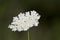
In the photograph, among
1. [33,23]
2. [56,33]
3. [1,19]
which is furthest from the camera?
[1,19]

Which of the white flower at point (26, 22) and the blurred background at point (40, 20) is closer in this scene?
the white flower at point (26, 22)

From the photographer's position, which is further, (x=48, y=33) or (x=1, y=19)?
(x=1, y=19)

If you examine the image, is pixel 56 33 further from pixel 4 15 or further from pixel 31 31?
pixel 4 15

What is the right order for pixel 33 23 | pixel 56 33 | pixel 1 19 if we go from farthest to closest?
pixel 1 19, pixel 56 33, pixel 33 23

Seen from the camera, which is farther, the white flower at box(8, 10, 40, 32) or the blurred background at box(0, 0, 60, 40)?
the blurred background at box(0, 0, 60, 40)

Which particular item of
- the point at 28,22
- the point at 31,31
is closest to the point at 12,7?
the point at 31,31

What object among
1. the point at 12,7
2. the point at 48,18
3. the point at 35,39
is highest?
the point at 12,7

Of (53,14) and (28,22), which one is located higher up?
(53,14)

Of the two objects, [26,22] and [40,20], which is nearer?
[26,22]
